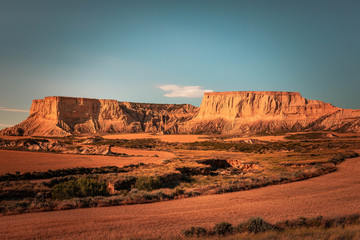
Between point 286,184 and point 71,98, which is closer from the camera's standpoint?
point 286,184

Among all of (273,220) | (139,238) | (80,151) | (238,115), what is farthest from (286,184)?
(238,115)


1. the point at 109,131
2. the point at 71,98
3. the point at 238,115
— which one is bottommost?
the point at 109,131

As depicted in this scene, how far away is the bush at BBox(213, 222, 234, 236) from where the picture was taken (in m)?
7.46

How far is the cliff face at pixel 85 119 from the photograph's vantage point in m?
96.5

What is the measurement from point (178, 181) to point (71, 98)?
330 feet

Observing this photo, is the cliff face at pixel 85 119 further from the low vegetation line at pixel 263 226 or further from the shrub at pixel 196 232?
the low vegetation line at pixel 263 226

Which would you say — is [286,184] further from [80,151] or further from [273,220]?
[80,151]

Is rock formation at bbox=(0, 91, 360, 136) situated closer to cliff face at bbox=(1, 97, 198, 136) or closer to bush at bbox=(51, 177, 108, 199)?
cliff face at bbox=(1, 97, 198, 136)

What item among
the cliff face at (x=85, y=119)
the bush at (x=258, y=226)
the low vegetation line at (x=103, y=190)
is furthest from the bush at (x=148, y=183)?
the cliff face at (x=85, y=119)

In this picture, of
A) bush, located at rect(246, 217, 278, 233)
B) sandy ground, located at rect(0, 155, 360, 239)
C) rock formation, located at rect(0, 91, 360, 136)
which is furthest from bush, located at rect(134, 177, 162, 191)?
rock formation, located at rect(0, 91, 360, 136)

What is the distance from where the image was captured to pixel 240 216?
9.12m

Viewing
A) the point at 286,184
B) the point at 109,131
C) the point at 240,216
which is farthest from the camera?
the point at 109,131

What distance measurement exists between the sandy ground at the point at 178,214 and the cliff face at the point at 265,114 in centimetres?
8390

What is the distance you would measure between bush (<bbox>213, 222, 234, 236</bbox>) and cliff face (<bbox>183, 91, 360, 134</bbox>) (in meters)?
89.7
